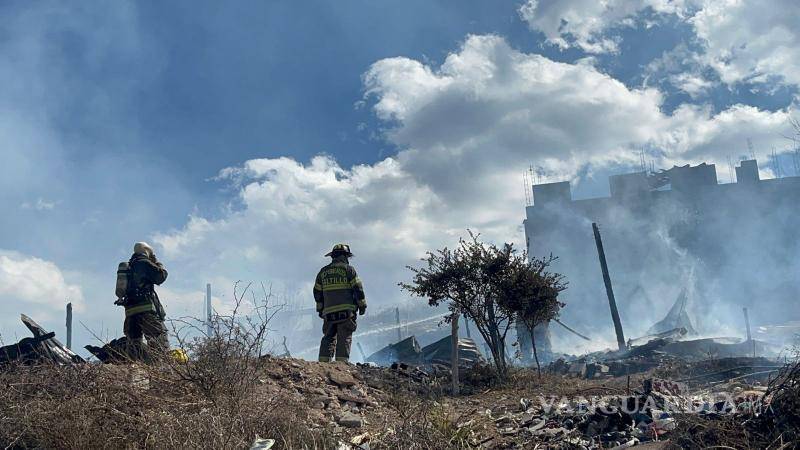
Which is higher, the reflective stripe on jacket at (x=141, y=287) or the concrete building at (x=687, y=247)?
the concrete building at (x=687, y=247)

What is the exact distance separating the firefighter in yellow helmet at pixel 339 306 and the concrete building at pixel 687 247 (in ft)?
134

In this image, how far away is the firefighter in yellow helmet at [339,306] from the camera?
10.5m

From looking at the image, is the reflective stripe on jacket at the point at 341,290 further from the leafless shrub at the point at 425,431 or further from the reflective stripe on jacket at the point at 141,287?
the leafless shrub at the point at 425,431

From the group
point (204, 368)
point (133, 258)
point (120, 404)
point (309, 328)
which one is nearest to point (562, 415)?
point (204, 368)

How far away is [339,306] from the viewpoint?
1052 centimetres

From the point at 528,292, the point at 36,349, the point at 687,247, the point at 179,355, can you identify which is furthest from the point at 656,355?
the point at 687,247

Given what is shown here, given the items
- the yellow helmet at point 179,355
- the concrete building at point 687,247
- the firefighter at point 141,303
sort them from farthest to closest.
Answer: the concrete building at point 687,247 → the firefighter at point 141,303 → the yellow helmet at point 179,355

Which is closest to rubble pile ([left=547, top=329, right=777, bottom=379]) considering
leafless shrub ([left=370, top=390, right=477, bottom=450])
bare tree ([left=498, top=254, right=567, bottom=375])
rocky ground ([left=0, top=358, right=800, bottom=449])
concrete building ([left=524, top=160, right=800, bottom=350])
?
bare tree ([left=498, top=254, right=567, bottom=375])

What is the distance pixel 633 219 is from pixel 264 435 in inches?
1901

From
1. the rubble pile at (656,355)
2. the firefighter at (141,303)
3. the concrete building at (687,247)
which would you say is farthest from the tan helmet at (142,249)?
the concrete building at (687,247)

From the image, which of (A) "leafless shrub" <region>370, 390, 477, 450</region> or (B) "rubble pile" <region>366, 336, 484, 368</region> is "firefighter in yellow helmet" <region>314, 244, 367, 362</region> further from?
(B) "rubble pile" <region>366, 336, 484, 368</region>

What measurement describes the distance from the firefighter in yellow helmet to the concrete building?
40.8 meters

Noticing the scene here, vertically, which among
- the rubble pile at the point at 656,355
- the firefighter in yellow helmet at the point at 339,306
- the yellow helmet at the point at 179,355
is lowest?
the rubble pile at the point at 656,355

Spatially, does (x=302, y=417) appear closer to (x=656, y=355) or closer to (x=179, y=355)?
(x=179, y=355)
